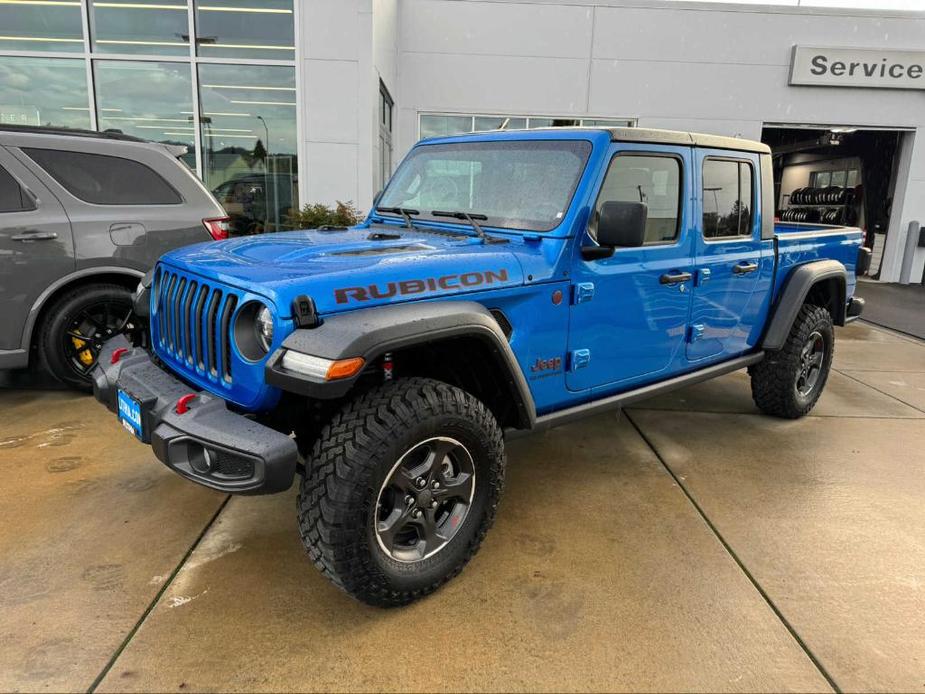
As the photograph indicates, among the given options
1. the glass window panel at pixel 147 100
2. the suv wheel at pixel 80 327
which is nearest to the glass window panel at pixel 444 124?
the glass window panel at pixel 147 100

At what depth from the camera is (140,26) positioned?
8.77 meters

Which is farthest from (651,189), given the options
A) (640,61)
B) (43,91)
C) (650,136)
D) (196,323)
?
(640,61)

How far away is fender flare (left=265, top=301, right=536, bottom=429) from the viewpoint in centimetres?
215

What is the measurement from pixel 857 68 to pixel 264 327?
14.0 meters

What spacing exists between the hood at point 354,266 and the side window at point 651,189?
0.59 m

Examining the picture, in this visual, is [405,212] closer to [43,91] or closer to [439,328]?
[439,328]

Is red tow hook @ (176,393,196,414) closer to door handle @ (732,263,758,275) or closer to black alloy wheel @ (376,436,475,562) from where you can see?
black alloy wheel @ (376,436,475,562)

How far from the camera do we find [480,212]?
11.0ft

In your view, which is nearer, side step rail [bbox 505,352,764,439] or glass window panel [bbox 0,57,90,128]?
side step rail [bbox 505,352,764,439]

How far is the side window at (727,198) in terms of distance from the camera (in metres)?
3.74

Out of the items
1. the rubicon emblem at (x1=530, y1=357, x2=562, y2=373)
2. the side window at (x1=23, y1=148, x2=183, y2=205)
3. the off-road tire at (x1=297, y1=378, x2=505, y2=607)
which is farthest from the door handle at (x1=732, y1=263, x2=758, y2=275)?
the side window at (x1=23, y1=148, x2=183, y2=205)

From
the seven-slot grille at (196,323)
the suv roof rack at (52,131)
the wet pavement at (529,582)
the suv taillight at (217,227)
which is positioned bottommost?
the wet pavement at (529,582)

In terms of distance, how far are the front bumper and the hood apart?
0.44m

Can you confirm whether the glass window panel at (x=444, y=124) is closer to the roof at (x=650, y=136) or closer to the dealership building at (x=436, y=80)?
the dealership building at (x=436, y=80)
